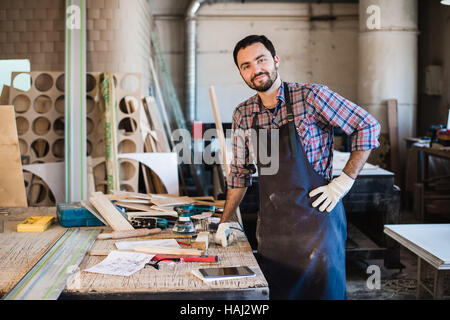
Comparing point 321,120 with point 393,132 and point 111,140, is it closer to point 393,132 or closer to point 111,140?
point 111,140

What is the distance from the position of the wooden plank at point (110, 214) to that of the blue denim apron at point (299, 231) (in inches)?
27.1

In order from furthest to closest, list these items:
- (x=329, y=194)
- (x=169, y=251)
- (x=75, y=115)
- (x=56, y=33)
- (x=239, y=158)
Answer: (x=56, y=33), (x=75, y=115), (x=239, y=158), (x=329, y=194), (x=169, y=251)

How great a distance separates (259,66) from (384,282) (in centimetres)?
245

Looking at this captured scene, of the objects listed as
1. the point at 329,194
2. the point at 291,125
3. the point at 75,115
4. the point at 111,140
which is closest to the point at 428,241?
the point at 329,194

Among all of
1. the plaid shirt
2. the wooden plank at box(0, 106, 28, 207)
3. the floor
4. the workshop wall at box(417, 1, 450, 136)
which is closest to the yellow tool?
the wooden plank at box(0, 106, 28, 207)

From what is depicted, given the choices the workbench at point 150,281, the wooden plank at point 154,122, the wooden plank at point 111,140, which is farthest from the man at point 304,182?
the wooden plank at point 154,122

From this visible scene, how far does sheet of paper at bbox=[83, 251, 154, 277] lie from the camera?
166cm

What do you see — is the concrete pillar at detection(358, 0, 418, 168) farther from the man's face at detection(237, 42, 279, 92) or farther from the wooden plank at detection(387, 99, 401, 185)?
the man's face at detection(237, 42, 279, 92)

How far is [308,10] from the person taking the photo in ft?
25.1

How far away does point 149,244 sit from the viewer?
6.49 feet

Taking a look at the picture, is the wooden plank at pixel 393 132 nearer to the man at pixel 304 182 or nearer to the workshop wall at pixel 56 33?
the workshop wall at pixel 56 33
